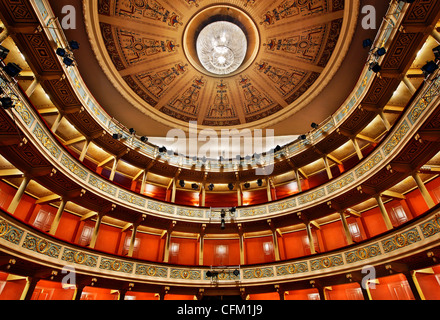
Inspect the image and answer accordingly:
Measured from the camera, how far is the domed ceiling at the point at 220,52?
13.6m

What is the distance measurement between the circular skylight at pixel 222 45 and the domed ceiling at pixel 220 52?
52 mm

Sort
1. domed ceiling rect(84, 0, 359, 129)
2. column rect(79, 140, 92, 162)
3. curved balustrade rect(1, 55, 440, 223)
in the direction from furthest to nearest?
domed ceiling rect(84, 0, 359, 129), column rect(79, 140, 92, 162), curved balustrade rect(1, 55, 440, 223)

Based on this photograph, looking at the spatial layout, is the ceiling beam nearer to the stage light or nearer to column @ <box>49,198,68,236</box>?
the stage light

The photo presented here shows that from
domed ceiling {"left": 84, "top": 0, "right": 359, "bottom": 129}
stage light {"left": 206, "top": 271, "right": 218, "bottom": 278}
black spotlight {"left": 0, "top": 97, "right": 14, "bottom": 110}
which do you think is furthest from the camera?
domed ceiling {"left": 84, "top": 0, "right": 359, "bottom": 129}

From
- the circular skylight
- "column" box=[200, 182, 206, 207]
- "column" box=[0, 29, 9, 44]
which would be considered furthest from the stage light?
"column" box=[0, 29, 9, 44]

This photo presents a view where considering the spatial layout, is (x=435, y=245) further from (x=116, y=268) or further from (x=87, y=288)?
(x=87, y=288)

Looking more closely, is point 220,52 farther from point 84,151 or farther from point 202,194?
point 84,151

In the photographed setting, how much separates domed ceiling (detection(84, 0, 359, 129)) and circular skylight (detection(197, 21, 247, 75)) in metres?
0.05

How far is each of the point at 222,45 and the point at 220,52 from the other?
1.27 feet

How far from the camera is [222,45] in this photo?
13.8 meters

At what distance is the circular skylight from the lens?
13.9 metres

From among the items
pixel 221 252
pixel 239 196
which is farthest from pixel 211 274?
pixel 239 196

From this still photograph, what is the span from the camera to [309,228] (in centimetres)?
1346
